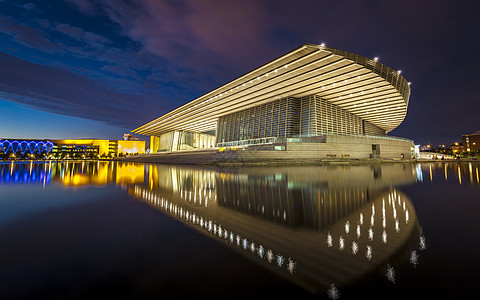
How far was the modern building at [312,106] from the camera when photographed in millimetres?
27527

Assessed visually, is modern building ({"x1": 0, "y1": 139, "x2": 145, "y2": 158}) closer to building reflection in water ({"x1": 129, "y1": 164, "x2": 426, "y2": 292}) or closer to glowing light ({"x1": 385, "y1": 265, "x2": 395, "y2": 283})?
building reflection in water ({"x1": 129, "y1": 164, "x2": 426, "y2": 292})

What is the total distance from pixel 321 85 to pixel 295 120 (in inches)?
321

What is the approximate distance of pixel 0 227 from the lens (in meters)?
3.61

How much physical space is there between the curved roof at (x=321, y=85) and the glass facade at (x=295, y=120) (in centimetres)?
161

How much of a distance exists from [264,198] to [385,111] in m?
52.5

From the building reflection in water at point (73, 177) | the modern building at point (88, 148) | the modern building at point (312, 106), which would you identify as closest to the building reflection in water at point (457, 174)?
the modern building at point (312, 106)

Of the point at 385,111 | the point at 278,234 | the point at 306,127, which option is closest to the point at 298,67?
the point at 306,127

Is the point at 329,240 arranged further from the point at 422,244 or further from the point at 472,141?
the point at 472,141

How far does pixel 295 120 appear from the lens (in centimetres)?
3903

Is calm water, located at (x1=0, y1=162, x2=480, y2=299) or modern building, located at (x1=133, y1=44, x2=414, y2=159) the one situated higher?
modern building, located at (x1=133, y1=44, x2=414, y2=159)

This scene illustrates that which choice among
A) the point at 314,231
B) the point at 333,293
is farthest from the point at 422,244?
the point at 333,293

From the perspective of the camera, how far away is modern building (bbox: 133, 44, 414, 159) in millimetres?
27527

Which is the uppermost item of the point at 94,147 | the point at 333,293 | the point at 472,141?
the point at 472,141

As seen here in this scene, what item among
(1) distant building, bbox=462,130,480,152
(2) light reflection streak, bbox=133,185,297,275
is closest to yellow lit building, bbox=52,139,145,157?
(2) light reflection streak, bbox=133,185,297,275
